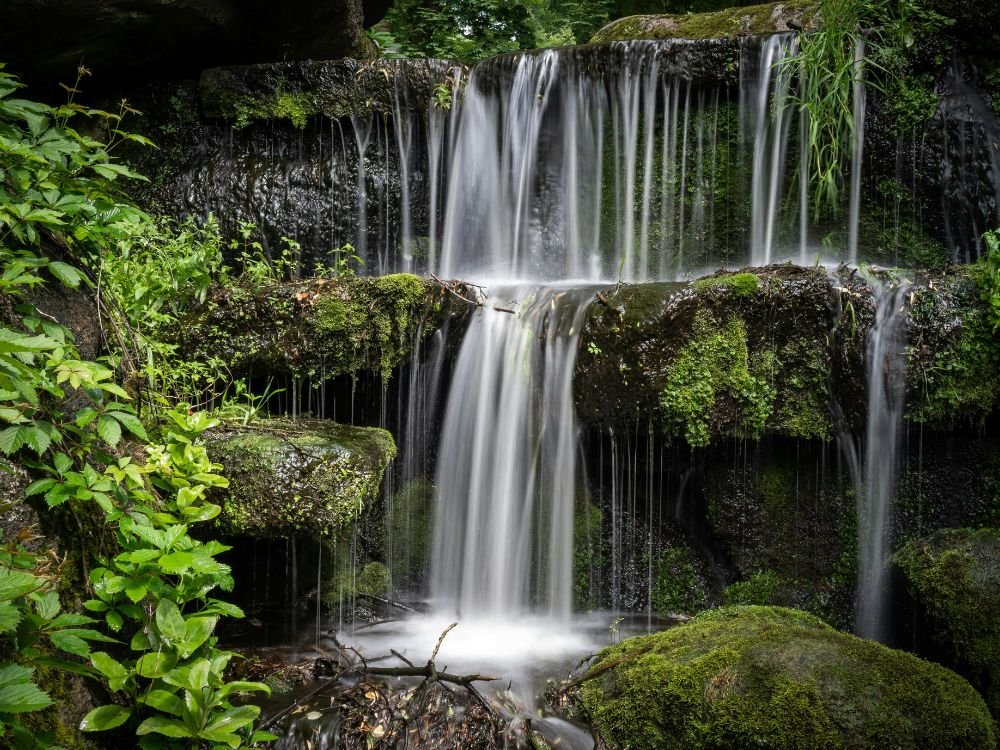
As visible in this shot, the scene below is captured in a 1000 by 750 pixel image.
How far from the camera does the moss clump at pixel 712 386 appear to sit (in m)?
4.80

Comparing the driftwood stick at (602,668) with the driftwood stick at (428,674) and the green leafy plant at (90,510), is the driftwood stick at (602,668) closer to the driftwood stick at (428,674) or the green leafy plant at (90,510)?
the driftwood stick at (428,674)

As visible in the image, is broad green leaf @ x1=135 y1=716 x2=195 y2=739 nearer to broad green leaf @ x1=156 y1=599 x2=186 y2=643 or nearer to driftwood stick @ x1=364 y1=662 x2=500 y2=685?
broad green leaf @ x1=156 y1=599 x2=186 y2=643

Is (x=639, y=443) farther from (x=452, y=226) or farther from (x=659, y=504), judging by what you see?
(x=452, y=226)

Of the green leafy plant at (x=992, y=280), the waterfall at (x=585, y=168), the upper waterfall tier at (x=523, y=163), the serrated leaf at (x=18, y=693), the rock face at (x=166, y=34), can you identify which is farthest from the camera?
the waterfall at (x=585, y=168)

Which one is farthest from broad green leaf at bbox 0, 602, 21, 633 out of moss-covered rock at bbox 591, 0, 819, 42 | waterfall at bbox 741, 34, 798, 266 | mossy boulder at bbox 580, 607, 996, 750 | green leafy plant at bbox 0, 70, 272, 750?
moss-covered rock at bbox 591, 0, 819, 42

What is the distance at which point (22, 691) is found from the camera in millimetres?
1724

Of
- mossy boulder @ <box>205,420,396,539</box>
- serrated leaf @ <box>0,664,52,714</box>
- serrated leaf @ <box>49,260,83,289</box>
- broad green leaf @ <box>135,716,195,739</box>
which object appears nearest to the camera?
serrated leaf @ <box>0,664,52,714</box>

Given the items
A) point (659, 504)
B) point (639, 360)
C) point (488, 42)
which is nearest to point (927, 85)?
point (639, 360)

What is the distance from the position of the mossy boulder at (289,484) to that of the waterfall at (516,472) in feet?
3.67

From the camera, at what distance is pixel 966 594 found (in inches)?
162

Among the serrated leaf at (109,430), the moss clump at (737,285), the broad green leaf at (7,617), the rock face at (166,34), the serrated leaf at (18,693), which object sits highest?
the rock face at (166,34)

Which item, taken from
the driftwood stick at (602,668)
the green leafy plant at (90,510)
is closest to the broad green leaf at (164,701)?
the green leafy plant at (90,510)

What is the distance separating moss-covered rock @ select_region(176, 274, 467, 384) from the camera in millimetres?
5105

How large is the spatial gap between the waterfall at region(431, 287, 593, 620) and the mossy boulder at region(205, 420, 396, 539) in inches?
44.0
